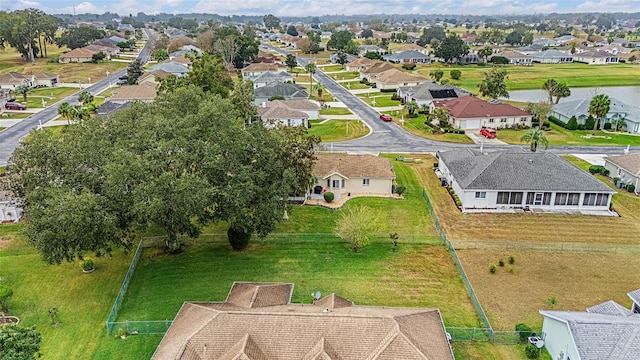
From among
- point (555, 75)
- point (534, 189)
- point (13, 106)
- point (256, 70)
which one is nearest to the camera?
point (534, 189)

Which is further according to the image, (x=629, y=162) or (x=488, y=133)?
(x=488, y=133)

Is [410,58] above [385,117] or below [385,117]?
above

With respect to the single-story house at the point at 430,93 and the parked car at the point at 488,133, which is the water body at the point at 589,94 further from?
the parked car at the point at 488,133

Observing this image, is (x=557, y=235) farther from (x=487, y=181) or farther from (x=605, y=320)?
(x=605, y=320)

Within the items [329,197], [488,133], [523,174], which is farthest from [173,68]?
[523,174]

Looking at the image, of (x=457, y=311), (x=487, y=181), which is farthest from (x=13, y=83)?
(x=457, y=311)

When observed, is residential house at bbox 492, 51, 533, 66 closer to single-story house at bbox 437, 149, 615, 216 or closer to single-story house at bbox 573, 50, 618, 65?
single-story house at bbox 573, 50, 618, 65

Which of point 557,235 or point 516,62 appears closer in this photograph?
point 557,235

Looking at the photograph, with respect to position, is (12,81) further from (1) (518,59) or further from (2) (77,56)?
(1) (518,59)
